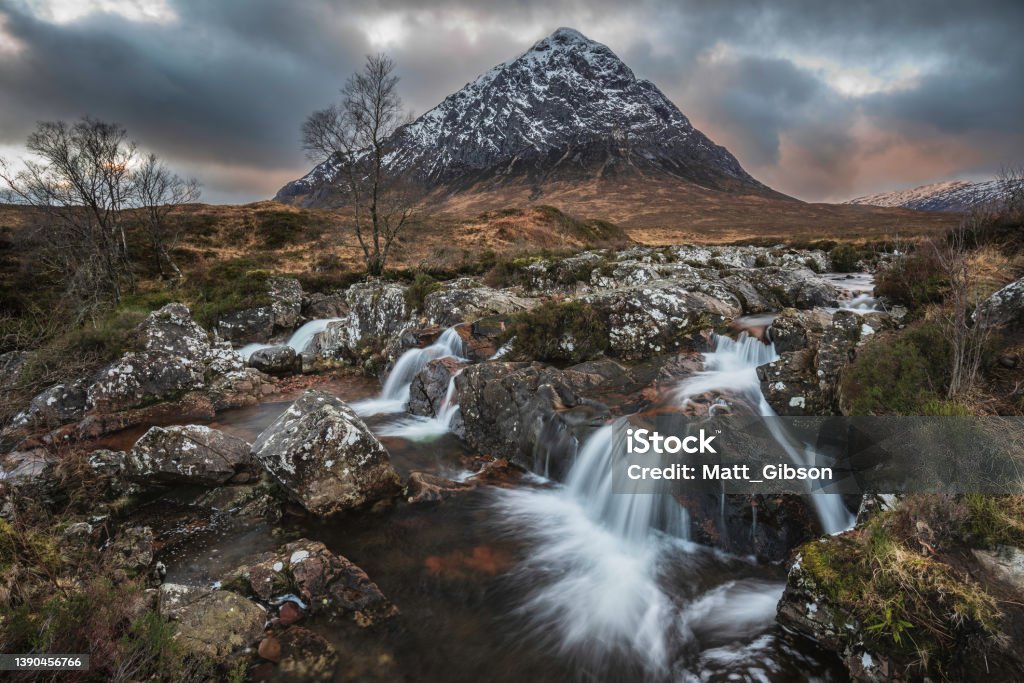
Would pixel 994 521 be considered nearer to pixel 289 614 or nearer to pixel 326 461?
pixel 289 614

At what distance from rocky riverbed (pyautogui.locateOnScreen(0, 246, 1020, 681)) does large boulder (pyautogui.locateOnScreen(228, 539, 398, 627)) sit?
0.08 feet

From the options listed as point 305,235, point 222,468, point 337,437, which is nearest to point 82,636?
point 337,437

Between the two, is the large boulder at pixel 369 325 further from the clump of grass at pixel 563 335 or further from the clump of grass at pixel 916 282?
the clump of grass at pixel 916 282

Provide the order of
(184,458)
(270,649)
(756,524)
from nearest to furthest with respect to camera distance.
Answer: (270,649) → (756,524) → (184,458)

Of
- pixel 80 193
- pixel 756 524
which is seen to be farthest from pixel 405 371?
pixel 80 193

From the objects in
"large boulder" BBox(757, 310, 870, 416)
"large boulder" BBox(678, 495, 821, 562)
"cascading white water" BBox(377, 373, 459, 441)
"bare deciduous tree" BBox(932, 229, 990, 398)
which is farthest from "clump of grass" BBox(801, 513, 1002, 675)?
"cascading white water" BBox(377, 373, 459, 441)

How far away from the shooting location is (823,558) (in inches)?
156

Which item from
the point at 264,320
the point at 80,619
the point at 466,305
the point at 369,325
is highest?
the point at 466,305

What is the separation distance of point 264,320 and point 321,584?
15.8 meters

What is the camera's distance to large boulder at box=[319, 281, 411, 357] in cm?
1527

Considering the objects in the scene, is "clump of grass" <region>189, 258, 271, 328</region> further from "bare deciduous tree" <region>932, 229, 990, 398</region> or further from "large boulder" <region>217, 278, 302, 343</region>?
"bare deciduous tree" <region>932, 229, 990, 398</region>

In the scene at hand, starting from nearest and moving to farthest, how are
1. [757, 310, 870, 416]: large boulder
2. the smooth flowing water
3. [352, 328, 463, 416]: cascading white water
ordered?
the smooth flowing water < [757, 310, 870, 416]: large boulder < [352, 328, 463, 416]: cascading white water

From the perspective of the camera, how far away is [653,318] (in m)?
10.5

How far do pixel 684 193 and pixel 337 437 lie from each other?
489 feet
